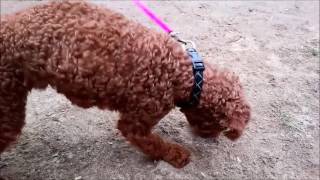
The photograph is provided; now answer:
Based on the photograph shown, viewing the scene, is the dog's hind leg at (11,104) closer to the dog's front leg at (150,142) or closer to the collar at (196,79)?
the dog's front leg at (150,142)

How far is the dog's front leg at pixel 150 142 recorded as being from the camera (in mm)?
2924

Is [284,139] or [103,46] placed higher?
[103,46]

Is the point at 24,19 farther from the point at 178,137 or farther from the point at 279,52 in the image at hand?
the point at 279,52

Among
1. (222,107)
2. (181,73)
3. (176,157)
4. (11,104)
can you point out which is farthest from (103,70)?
(176,157)

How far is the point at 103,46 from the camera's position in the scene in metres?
2.62

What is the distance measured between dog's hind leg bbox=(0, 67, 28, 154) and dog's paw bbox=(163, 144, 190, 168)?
97 cm

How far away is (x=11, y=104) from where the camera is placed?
2.74 meters

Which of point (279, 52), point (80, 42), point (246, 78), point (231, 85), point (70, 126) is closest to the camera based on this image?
point (80, 42)

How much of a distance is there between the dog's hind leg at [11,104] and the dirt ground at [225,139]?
0.41 meters

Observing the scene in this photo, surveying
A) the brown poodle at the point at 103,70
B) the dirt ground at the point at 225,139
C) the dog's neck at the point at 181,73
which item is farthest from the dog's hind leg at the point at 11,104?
the dog's neck at the point at 181,73

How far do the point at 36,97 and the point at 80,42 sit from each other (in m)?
1.37

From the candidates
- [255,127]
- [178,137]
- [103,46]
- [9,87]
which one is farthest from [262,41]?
[9,87]

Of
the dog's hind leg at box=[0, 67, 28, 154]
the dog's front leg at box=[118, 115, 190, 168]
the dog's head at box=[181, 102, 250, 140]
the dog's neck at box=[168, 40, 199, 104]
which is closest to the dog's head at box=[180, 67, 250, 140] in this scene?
the dog's head at box=[181, 102, 250, 140]

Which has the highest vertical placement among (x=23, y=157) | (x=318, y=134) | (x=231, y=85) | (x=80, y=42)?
(x=80, y=42)
